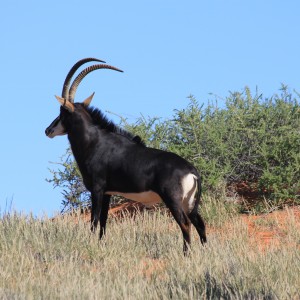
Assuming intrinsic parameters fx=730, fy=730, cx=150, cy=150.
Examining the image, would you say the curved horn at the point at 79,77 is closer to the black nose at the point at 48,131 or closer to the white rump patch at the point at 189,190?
the black nose at the point at 48,131

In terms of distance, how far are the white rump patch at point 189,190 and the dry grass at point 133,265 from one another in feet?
2.03

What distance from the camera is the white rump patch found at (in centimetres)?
1120

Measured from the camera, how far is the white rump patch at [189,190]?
11.2 meters

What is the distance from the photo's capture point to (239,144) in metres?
16.7

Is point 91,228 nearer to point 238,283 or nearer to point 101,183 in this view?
point 101,183

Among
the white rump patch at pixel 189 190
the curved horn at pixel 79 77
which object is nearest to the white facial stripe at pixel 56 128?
the curved horn at pixel 79 77

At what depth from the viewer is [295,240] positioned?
40.2 ft

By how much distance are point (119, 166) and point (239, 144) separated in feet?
18.6

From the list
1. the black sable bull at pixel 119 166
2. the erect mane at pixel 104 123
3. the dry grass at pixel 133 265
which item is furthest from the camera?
the erect mane at pixel 104 123

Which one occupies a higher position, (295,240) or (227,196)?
(227,196)

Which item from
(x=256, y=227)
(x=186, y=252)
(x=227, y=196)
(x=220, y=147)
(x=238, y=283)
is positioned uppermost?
(x=220, y=147)

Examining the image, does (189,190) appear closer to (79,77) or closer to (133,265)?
(133,265)

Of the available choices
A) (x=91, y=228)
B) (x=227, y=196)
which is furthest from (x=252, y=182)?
(x=91, y=228)

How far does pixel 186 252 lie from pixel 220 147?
5.38m
